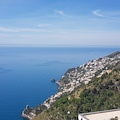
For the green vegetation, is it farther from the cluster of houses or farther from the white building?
the cluster of houses

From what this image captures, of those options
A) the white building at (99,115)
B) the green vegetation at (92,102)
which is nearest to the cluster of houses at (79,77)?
the green vegetation at (92,102)

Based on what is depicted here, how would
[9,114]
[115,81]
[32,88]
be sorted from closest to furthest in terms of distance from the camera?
1. [115,81]
2. [9,114]
3. [32,88]

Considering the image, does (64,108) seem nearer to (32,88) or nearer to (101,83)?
(101,83)

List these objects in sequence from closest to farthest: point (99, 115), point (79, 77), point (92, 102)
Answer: point (99, 115) < point (92, 102) < point (79, 77)

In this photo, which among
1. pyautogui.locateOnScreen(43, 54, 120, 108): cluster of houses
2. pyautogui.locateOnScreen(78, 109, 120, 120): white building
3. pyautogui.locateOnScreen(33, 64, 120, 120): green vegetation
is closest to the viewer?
pyautogui.locateOnScreen(78, 109, 120, 120): white building

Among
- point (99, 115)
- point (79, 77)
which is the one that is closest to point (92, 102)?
point (99, 115)

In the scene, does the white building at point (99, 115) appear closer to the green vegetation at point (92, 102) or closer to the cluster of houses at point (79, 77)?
the green vegetation at point (92, 102)

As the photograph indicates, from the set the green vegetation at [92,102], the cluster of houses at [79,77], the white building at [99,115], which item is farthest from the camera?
the cluster of houses at [79,77]

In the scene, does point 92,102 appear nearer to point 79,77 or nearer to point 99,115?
point 99,115

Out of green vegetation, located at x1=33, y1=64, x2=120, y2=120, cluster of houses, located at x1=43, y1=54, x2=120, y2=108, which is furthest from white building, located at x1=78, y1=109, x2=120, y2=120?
cluster of houses, located at x1=43, y1=54, x2=120, y2=108

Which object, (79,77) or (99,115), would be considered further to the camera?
(79,77)

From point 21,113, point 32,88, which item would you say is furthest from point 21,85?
point 21,113
